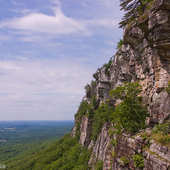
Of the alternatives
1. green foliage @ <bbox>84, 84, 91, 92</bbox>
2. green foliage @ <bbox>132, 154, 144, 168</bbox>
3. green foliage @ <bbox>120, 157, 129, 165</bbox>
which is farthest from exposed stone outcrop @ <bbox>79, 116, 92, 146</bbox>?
green foliage @ <bbox>132, 154, 144, 168</bbox>

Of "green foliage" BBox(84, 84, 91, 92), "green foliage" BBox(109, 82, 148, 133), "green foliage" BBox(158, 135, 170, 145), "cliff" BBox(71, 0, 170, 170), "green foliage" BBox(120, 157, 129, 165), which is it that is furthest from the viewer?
"green foliage" BBox(84, 84, 91, 92)

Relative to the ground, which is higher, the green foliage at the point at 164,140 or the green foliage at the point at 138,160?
the green foliage at the point at 164,140

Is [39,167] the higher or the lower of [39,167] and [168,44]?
the lower

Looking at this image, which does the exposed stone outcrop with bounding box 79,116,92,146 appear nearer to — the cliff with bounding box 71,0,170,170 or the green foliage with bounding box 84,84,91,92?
the green foliage with bounding box 84,84,91,92

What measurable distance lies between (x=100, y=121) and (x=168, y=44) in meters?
19.4

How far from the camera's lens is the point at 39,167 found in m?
33.3

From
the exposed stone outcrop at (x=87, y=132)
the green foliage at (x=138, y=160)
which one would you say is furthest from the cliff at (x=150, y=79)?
the exposed stone outcrop at (x=87, y=132)

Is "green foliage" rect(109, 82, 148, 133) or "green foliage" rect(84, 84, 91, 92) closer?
"green foliage" rect(109, 82, 148, 133)

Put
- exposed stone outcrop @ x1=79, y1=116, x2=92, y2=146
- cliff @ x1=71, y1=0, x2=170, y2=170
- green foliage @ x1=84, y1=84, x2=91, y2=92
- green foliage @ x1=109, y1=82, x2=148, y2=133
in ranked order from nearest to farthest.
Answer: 1. cliff @ x1=71, y1=0, x2=170, y2=170
2. green foliage @ x1=109, y1=82, x2=148, y2=133
3. exposed stone outcrop @ x1=79, y1=116, x2=92, y2=146
4. green foliage @ x1=84, y1=84, x2=91, y2=92

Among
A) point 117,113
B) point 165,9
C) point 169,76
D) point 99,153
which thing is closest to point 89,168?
point 99,153

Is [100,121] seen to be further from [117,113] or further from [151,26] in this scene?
[151,26]

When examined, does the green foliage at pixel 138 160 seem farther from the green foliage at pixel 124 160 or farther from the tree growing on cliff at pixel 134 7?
the tree growing on cliff at pixel 134 7

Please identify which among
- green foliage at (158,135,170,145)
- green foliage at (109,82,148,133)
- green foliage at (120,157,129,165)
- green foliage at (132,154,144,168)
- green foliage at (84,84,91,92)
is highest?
green foliage at (84,84,91,92)

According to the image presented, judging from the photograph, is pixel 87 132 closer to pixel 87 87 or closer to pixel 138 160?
pixel 87 87
